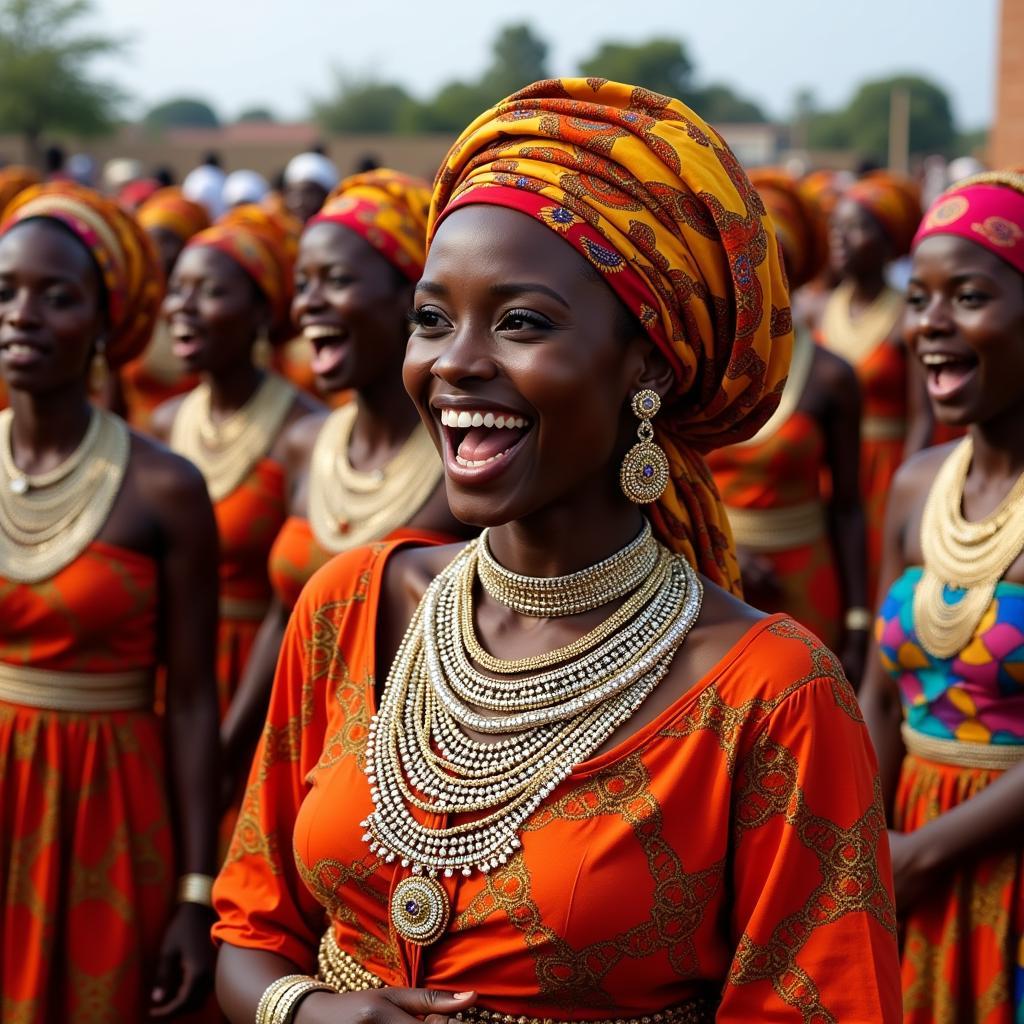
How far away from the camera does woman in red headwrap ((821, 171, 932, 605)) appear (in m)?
8.75

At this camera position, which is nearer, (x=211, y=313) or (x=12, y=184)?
(x=211, y=313)

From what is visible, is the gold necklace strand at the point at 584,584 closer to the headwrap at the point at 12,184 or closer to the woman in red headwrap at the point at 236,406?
the woman in red headwrap at the point at 236,406

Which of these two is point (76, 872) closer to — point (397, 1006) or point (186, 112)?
point (397, 1006)

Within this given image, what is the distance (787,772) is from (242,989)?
1011 mm

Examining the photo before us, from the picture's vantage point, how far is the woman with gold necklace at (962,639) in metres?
3.48

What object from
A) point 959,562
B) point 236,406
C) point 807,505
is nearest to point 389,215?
point 236,406

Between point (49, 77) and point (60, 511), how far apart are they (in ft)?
179

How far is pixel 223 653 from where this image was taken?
224 inches

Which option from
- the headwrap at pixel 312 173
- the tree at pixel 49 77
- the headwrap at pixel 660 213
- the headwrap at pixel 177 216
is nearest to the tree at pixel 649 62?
the tree at pixel 49 77

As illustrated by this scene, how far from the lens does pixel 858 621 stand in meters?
6.46

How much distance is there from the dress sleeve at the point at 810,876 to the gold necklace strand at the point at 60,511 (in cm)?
230

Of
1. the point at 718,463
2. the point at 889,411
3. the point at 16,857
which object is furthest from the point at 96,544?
the point at 889,411

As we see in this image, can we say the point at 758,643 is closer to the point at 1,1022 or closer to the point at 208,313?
the point at 1,1022

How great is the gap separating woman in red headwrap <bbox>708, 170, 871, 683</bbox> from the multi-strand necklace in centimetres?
403
